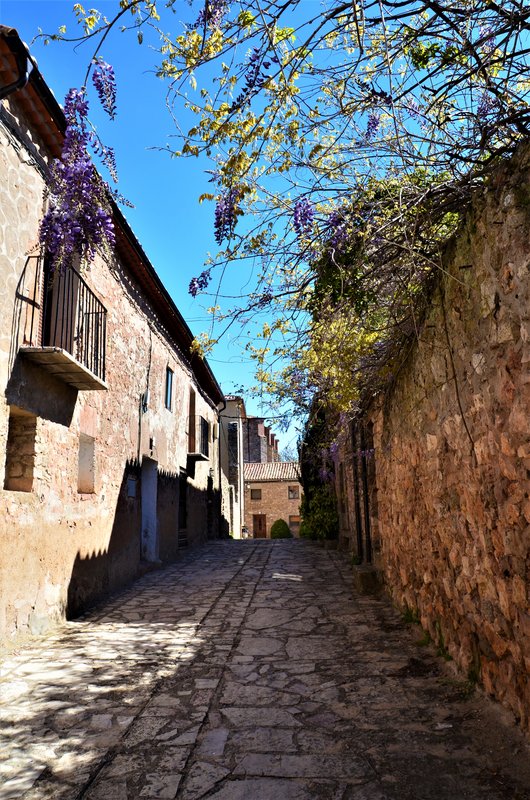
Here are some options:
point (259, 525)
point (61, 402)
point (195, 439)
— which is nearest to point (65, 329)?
point (61, 402)

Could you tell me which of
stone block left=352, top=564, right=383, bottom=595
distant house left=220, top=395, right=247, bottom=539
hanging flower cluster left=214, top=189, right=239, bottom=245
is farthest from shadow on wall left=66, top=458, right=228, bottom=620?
distant house left=220, top=395, right=247, bottom=539

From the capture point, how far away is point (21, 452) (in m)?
5.76

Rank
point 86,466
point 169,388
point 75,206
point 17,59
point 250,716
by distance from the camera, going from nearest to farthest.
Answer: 1. point 250,716
2. point 17,59
3. point 75,206
4. point 86,466
5. point 169,388

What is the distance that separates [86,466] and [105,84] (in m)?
5.03

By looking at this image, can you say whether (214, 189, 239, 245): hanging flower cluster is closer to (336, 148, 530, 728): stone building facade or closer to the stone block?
(336, 148, 530, 728): stone building facade

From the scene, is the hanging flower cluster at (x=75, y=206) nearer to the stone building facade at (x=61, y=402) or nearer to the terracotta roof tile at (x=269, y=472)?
the stone building facade at (x=61, y=402)

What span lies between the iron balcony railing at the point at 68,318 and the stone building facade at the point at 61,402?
0.06ft

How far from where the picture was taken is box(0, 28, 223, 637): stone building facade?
5199mm

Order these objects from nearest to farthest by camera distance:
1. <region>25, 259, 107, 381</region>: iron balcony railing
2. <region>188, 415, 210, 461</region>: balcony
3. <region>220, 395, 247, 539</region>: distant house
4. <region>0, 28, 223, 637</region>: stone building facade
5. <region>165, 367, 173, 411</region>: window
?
<region>0, 28, 223, 637</region>: stone building facade
<region>25, 259, 107, 381</region>: iron balcony railing
<region>165, 367, 173, 411</region>: window
<region>188, 415, 210, 461</region>: balcony
<region>220, 395, 247, 539</region>: distant house

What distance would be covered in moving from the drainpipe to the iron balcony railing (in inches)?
63.5

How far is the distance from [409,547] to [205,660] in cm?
209

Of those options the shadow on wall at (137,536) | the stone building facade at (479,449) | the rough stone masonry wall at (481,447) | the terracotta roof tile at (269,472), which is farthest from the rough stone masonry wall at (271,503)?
the rough stone masonry wall at (481,447)

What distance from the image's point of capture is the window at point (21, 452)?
567cm

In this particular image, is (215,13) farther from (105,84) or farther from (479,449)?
(479,449)
